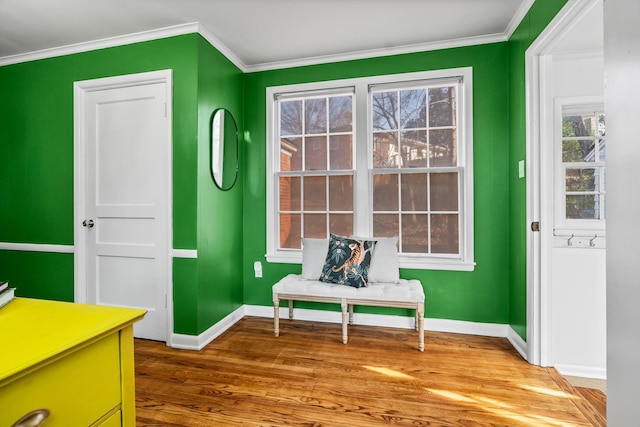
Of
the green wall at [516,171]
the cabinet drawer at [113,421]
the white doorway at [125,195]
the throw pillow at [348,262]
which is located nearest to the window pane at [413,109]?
the green wall at [516,171]

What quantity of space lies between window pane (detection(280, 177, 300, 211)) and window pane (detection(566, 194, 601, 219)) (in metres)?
2.22

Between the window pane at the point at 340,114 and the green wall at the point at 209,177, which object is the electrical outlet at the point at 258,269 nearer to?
the green wall at the point at 209,177

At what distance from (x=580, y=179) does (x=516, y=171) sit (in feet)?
1.34

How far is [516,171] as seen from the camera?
2.48 metres

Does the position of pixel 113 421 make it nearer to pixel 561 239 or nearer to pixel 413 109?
pixel 561 239

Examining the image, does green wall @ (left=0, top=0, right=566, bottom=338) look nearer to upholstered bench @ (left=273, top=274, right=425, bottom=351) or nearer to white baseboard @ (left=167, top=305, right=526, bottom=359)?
white baseboard @ (left=167, top=305, right=526, bottom=359)

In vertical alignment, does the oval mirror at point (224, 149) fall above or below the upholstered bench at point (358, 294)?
above

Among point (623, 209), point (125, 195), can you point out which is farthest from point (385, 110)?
point (125, 195)

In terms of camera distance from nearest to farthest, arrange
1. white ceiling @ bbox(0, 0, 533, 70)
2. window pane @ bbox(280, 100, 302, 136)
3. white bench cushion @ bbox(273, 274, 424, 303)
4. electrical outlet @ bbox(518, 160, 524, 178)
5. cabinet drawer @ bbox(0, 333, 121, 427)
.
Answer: cabinet drawer @ bbox(0, 333, 121, 427), white ceiling @ bbox(0, 0, 533, 70), electrical outlet @ bbox(518, 160, 524, 178), white bench cushion @ bbox(273, 274, 424, 303), window pane @ bbox(280, 100, 302, 136)

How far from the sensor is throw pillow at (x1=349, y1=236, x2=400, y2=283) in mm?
2746

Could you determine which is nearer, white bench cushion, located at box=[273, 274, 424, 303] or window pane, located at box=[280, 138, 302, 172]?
white bench cushion, located at box=[273, 274, 424, 303]

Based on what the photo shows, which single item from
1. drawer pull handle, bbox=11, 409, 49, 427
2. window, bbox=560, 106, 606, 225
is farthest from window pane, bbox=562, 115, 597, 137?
drawer pull handle, bbox=11, 409, 49, 427

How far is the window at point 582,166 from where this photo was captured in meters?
2.17

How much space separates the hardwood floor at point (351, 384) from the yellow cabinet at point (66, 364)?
1064mm
